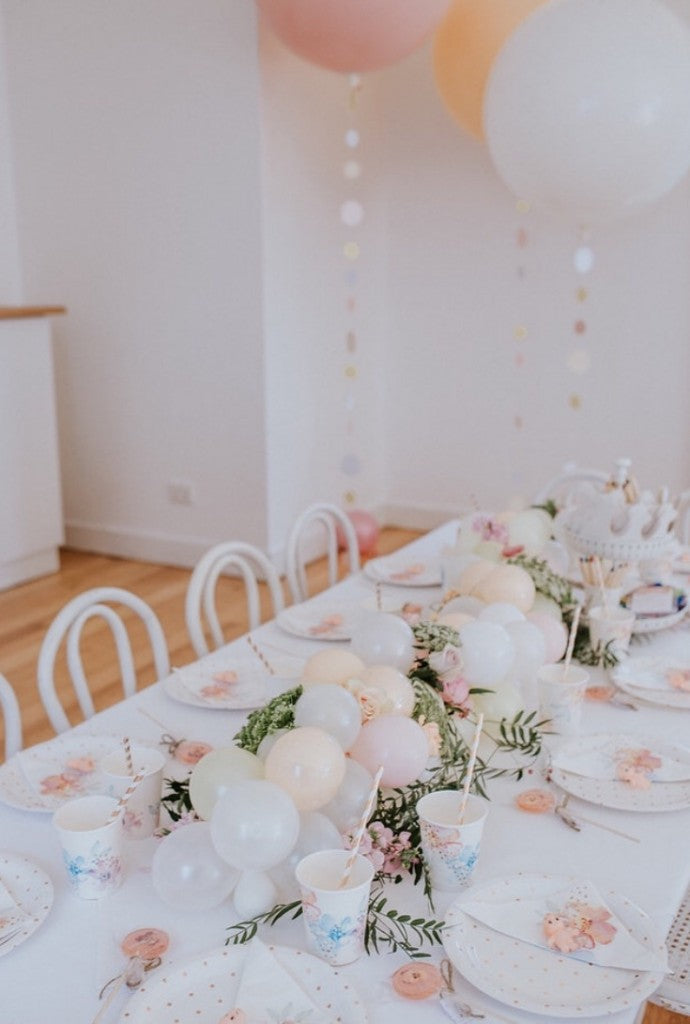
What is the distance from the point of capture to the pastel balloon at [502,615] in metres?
1.48

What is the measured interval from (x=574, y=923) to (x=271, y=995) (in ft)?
1.02

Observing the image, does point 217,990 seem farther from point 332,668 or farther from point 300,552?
point 300,552

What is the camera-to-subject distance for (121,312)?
4.22 meters

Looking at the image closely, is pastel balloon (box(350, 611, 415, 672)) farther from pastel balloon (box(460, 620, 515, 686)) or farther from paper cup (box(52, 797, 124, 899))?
paper cup (box(52, 797, 124, 899))

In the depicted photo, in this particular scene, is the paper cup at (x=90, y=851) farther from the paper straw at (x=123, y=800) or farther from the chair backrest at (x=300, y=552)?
the chair backrest at (x=300, y=552)

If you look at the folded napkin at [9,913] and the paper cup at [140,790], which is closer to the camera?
the folded napkin at [9,913]

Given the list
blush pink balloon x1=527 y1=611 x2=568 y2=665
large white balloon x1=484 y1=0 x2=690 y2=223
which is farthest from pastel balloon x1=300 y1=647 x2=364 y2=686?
large white balloon x1=484 y1=0 x2=690 y2=223

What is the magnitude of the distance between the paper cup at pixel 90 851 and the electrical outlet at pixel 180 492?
10.6 feet

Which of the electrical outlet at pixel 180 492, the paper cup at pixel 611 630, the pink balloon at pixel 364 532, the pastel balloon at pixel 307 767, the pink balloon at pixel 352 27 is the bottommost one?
the pink balloon at pixel 364 532

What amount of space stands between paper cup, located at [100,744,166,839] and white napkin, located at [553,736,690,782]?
523 millimetres

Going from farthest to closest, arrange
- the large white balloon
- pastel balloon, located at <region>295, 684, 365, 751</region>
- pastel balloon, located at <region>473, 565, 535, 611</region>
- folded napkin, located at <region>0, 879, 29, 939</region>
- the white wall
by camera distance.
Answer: the white wall → the large white balloon → pastel balloon, located at <region>473, 565, 535, 611</region> → pastel balloon, located at <region>295, 684, 365, 751</region> → folded napkin, located at <region>0, 879, 29, 939</region>

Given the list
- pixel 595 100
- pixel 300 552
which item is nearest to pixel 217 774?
pixel 300 552

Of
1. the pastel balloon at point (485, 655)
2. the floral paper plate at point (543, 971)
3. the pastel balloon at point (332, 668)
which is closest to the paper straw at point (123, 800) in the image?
the pastel balloon at point (332, 668)

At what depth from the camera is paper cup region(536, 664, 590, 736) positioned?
1397mm
